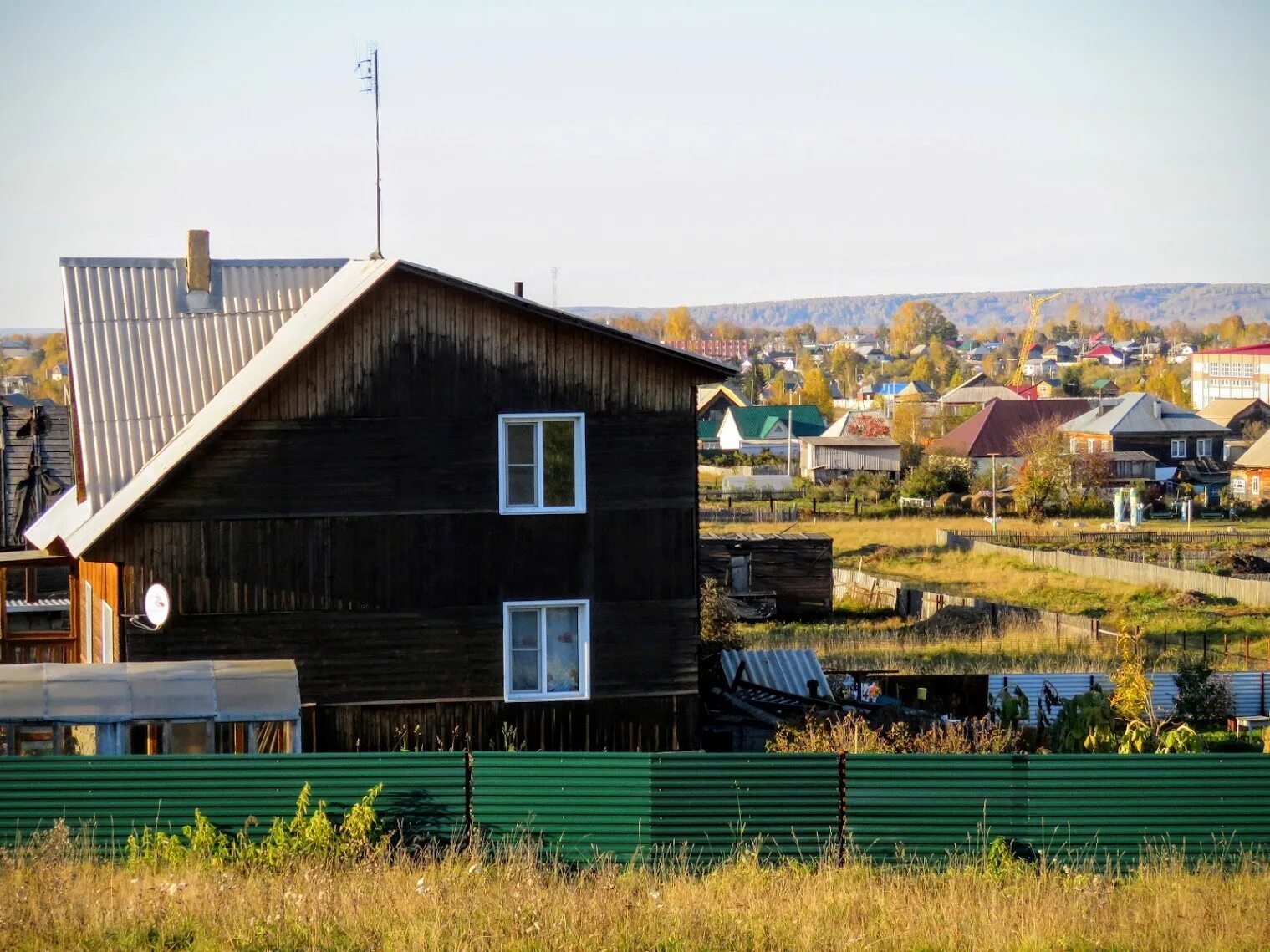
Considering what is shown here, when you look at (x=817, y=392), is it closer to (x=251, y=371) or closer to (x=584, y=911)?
(x=251, y=371)

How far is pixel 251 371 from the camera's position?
20.6 meters

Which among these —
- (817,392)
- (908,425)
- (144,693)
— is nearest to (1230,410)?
(908,425)

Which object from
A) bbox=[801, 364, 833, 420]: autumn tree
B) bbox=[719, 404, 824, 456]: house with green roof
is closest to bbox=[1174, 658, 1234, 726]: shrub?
bbox=[719, 404, 824, 456]: house with green roof

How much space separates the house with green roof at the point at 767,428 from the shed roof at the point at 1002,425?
16339 mm

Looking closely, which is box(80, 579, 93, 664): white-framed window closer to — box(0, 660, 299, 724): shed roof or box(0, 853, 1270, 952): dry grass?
box(0, 660, 299, 724): shed roof

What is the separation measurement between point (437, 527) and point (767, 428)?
4004 inches

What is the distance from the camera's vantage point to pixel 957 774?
1438cm

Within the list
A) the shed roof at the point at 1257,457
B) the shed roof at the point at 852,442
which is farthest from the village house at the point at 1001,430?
the shed roof at the point at 1257,457

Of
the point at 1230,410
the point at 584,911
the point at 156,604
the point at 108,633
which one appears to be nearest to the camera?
the point at 584,911

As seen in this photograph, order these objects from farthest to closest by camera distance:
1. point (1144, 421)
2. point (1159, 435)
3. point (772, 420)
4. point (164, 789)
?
point (772, 420)
point (1144, 421)
point (1159, 435)
point (164, 789)

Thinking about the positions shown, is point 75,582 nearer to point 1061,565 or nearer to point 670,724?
point 670,724

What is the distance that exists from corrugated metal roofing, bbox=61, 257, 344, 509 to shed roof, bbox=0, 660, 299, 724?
10.4ft

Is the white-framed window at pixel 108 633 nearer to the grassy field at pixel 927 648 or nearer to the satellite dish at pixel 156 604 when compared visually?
the satellite dish at pixel 156 604

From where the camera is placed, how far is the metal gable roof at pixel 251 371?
18844 mm
